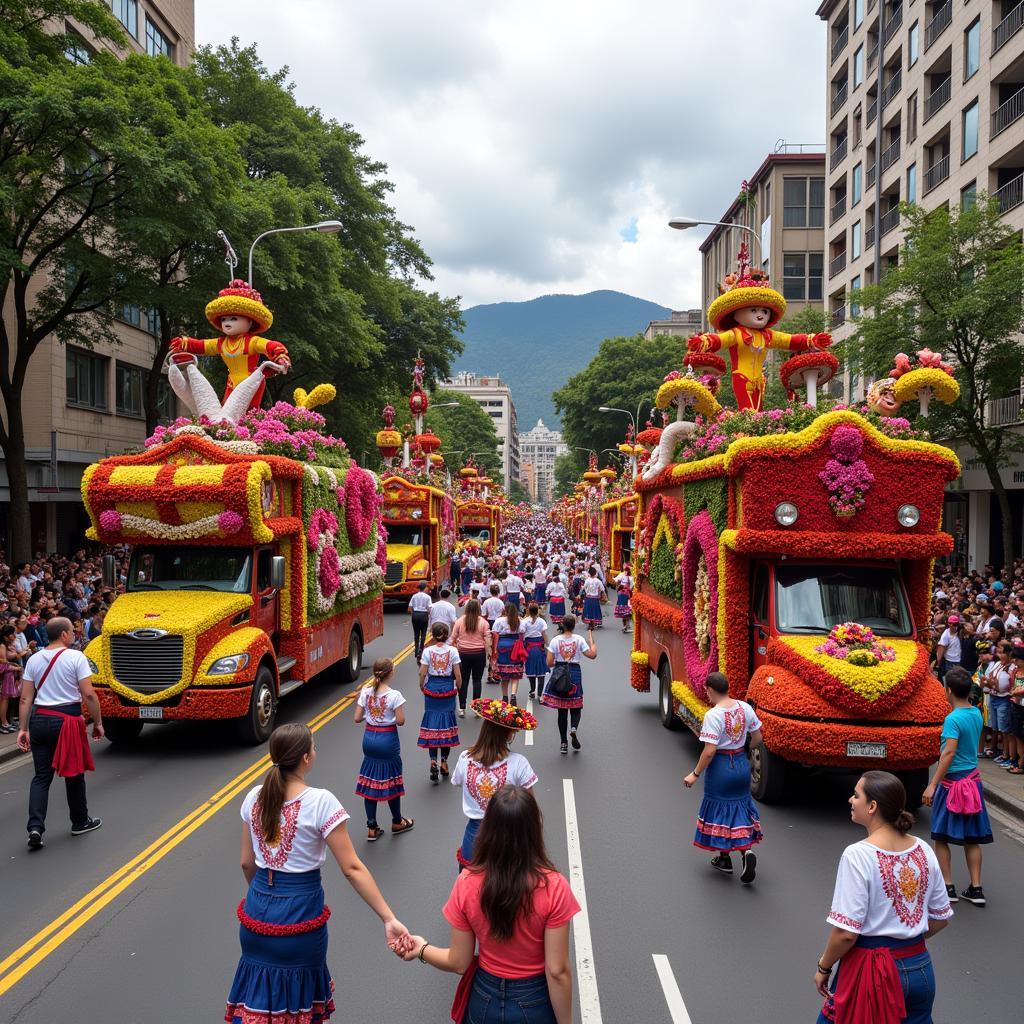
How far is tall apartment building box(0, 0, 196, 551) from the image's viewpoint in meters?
28.3

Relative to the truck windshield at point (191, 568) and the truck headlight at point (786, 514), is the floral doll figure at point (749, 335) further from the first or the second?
the truck windshield at point (191, 568)

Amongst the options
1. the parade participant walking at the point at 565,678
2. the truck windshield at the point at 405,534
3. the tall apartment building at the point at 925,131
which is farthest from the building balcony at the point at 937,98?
the parade participant walking at the point at 565,678

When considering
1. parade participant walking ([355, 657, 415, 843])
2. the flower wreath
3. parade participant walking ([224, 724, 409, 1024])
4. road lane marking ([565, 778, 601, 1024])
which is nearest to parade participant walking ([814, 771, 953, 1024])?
road lane marking ([565, 778, 601, 1024])

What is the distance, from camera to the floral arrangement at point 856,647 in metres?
7.97

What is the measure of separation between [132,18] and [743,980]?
129ft

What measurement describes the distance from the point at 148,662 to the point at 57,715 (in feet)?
7.79

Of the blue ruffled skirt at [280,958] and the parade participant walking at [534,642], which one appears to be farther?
the parade participant walking at [534,642]

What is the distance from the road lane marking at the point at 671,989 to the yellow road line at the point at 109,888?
4024 millimetres

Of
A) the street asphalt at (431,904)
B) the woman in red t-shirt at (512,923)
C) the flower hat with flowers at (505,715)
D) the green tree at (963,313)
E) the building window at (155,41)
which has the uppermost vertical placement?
the building window at (155,41)

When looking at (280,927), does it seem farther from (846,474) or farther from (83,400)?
(83,400)

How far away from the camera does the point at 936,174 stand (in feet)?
103

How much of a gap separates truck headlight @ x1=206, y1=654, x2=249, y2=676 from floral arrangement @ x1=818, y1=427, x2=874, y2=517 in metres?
7.01

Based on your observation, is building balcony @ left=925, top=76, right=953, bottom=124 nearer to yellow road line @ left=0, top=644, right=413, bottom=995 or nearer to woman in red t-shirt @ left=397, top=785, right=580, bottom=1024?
yellow road line @ left=0, top=644, right=413, bottom=995

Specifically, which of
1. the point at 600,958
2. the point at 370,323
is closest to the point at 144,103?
the point at 370,323
